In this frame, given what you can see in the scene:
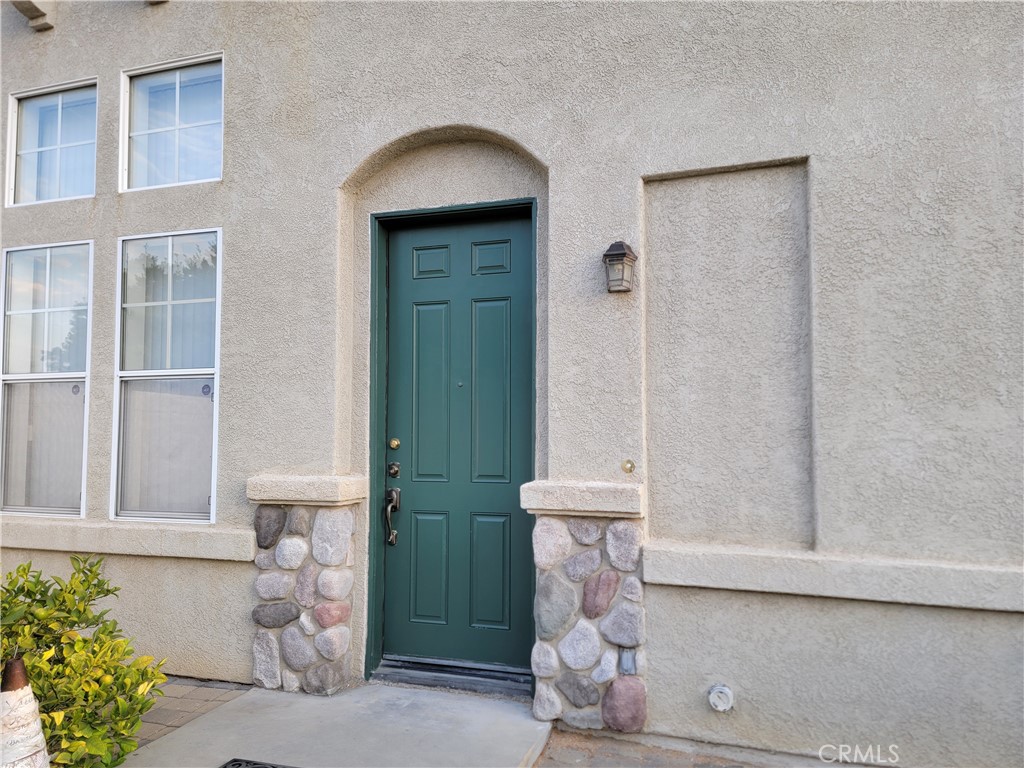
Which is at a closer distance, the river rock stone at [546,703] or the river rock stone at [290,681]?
the river rock stone at [546,703]

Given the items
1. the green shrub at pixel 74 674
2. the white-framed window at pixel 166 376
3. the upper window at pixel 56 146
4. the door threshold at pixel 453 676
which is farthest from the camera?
the upper window at pixel 56 146

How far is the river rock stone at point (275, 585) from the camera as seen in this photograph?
3.76 metres

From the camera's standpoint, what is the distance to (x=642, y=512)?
10.7 feet

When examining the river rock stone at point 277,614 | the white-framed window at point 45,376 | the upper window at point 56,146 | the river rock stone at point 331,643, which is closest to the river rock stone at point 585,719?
the river rock stone at point 331,643

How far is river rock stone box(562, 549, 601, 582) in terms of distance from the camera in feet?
10.8

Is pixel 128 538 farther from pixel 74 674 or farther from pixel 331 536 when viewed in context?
pixel 74 674

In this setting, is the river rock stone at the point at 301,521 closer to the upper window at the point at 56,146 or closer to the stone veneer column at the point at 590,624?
the stone veneer column at the point at 590,624

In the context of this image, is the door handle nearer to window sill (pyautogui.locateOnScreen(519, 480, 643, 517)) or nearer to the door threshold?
the door threshold

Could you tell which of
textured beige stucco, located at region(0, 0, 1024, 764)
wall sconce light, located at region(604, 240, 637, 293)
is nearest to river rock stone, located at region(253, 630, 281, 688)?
textured beige stucco, located at region(0, 0, 1024, 764)

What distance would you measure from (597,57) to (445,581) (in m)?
2.79

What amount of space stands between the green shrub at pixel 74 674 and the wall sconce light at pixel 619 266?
2.62 metres

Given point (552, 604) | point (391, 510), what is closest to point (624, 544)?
point (552, 604)

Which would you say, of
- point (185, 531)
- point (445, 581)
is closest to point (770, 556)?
point (445, 581)

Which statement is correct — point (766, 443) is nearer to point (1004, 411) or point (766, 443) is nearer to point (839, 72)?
point (1004, 411)
